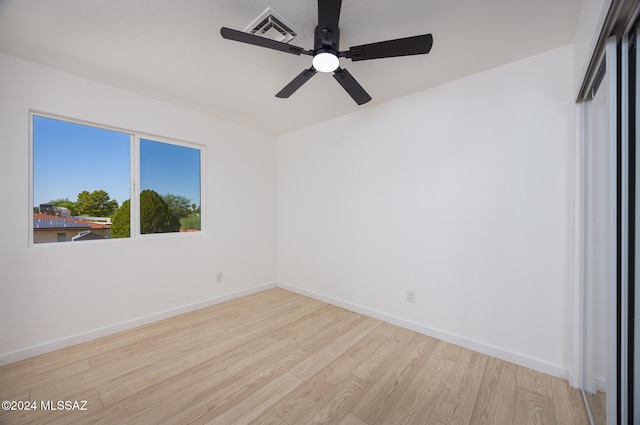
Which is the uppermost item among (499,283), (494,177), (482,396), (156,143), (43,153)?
(156,143)

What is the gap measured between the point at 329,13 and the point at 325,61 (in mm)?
248

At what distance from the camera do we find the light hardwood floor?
153 centimetres

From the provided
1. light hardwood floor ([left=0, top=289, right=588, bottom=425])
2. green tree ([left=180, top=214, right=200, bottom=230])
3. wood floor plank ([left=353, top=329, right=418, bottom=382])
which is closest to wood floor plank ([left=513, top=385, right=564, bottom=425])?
light hardwood floor ([left=0, top=289, right=588, bottom=425])

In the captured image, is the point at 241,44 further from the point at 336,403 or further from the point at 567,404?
the point at 567,404

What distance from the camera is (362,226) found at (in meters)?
3.08

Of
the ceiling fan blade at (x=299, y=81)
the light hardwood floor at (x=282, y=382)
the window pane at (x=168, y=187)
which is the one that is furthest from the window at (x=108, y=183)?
the ceiling fan blade at (x=299, y=81)

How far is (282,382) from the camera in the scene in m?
1.82

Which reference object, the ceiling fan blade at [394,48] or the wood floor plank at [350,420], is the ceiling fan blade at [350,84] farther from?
the wood floor plank at [350,420]

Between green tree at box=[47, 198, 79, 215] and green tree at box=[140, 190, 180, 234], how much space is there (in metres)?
0.54

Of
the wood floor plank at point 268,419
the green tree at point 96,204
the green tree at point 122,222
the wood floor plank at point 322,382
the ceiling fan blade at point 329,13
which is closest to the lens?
the ceiling fan blade at point 329,13

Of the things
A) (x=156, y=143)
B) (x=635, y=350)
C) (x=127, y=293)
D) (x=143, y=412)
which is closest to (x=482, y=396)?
(x=635, y=350)

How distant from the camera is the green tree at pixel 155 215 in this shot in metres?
2.83

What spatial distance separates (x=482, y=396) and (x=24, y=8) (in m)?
3.97

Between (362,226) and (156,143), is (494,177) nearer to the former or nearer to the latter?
(362,226)
